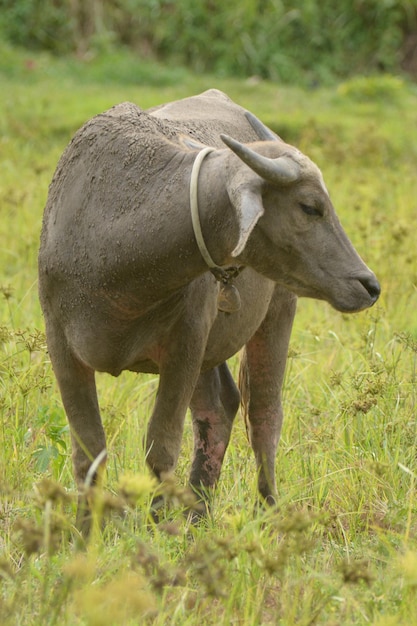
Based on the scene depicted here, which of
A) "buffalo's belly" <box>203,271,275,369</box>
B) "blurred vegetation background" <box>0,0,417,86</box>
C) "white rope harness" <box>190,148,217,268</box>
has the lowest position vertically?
"buffalo's belly" <box>203,271,275,369</box>

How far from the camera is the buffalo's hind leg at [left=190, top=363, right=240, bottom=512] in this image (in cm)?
450

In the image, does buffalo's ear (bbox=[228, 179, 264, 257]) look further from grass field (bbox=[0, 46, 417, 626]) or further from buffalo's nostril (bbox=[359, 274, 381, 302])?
grass field (bbox=[0, 46, 417, 626])

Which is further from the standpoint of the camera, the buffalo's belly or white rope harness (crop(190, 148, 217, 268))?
the buffalo's belly

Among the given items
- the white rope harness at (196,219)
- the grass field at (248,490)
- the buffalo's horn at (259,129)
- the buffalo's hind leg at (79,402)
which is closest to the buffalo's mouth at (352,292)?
the white rope harness at (196,219)

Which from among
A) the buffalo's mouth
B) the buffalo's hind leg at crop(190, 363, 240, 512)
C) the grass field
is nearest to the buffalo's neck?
the buffalo's mouth

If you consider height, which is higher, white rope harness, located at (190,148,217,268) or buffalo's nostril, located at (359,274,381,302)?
white rope harness, located at (190,148,217,268)

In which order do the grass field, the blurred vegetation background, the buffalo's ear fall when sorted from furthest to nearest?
the blurred vegetation background → the buffalo's ear → the grass field

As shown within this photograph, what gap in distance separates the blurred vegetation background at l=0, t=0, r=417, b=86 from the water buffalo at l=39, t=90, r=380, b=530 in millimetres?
9249

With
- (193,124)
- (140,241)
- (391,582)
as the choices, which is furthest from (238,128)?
(391,582)

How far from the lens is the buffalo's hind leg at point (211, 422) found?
14.8 ft

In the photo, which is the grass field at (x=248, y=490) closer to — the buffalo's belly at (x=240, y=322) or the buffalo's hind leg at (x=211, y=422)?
the buffalo's hind leg at (x=211, y=422)

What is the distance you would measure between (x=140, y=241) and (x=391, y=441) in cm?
134

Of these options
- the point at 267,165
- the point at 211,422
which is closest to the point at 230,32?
the point at 211,422

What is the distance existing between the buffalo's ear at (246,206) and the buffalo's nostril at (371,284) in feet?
1.31
